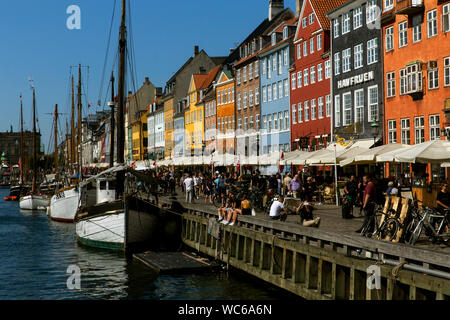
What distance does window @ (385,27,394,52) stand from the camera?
43.0 m

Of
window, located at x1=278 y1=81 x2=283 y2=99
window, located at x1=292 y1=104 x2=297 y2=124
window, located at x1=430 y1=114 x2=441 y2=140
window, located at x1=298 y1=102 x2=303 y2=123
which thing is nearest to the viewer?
window, located at x1=430 y1=114 x2=441 y2=140

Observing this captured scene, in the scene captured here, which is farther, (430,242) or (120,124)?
(120,124)

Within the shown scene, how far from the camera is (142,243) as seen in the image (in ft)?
102

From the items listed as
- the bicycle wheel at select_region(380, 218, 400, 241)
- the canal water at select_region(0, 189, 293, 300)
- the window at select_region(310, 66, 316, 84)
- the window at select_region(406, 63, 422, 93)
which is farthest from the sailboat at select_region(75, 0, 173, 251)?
the window at select_region(310, 66, 316, 84)

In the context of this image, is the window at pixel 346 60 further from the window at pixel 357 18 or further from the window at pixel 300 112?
the window at pixel 300 112

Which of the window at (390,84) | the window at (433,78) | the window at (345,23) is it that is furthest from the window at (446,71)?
the window at (345,23)

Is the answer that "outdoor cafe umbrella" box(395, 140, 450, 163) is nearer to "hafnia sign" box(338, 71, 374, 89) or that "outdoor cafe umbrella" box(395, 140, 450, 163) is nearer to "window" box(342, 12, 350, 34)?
"hafnia sign" box(338, 71, 374, 89)

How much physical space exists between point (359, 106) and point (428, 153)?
994 inches

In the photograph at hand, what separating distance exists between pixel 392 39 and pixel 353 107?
660 cm

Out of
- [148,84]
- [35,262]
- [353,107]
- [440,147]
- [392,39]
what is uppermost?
[148,84]

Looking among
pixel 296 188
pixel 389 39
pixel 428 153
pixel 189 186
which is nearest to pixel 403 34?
pixel 389 39

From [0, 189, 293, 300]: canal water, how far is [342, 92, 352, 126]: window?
22.2 meters
